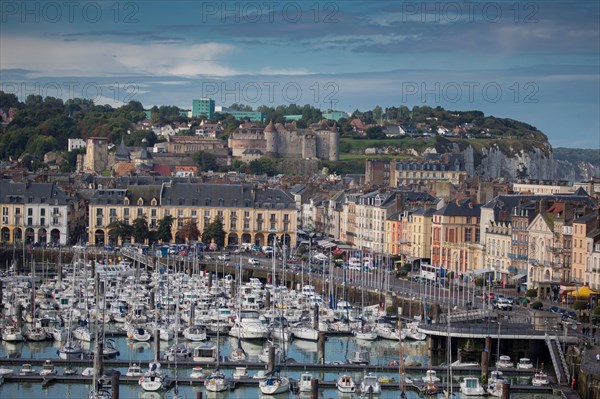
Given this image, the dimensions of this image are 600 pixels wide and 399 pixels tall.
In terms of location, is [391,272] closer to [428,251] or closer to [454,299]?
[428,251]

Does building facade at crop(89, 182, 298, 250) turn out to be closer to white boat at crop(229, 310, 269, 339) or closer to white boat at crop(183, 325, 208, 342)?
white boat at crop(229, 310, 269, 339)

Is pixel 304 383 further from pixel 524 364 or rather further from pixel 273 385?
pixel 524 364

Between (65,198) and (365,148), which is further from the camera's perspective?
(365,148)

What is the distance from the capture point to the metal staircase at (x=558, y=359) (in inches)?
1594

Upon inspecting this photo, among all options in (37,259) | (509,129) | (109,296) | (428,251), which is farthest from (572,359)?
(509,129)

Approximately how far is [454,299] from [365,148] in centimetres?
10582

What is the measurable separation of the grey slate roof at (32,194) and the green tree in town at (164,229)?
4.68 metres

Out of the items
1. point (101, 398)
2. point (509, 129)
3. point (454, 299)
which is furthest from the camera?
point (509, 129)

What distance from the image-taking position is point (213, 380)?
129ft

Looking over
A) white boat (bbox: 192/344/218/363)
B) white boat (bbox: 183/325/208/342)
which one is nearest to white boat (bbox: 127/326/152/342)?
white boat (bbox: 183/325/208/342)

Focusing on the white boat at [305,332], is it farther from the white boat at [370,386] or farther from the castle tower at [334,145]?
the castle tower at [334,145]

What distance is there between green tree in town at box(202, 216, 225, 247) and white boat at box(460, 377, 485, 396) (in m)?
36.6

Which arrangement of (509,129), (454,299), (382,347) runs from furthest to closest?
(509,129), (454,299), (382,347)

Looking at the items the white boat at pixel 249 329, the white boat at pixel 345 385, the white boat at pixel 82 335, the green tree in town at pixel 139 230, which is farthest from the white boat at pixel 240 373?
the green tree in town at pixel 139 230
